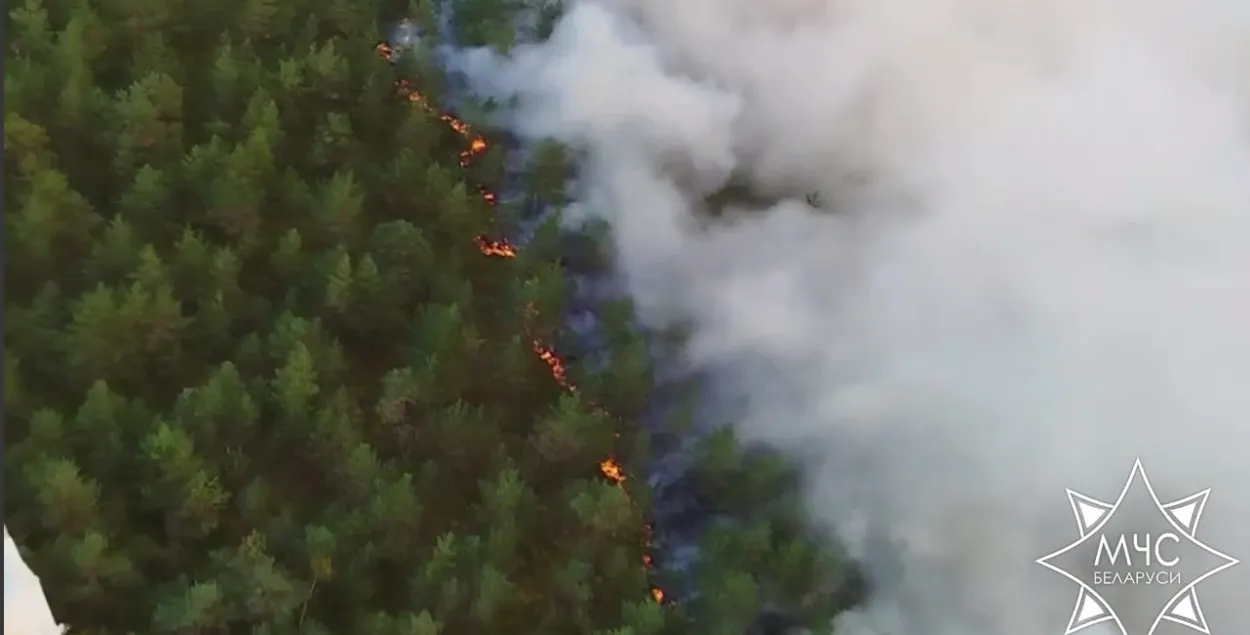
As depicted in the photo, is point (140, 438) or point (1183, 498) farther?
point (1183, 498)

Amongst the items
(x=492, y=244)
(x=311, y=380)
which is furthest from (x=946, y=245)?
(x=311, y=380)

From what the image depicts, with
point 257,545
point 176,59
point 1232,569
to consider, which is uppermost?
point 176,59

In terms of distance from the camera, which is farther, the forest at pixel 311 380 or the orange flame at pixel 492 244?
the orange flame at pixel 492 244

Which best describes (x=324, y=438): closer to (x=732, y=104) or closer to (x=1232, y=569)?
(x=732, y=104)

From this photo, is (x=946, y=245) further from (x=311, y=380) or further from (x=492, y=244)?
(x=311, y=380)

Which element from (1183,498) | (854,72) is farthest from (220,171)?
(1183,498)

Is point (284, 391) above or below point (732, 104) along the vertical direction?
below
